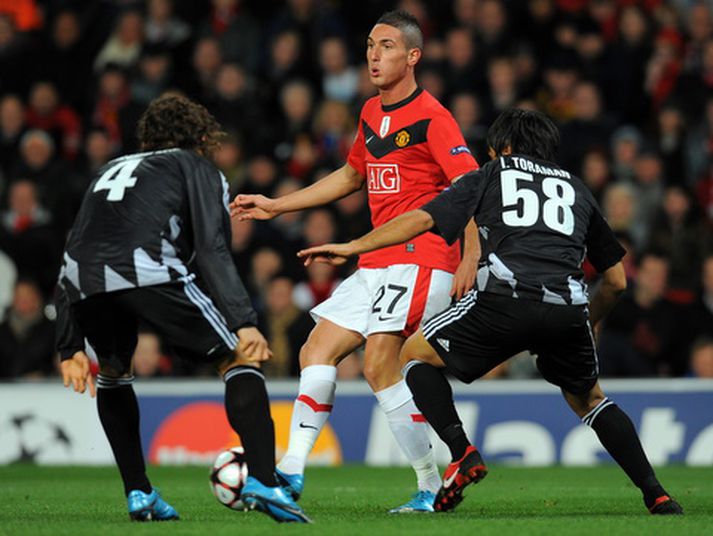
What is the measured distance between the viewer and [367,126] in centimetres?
795

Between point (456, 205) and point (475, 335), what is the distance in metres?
0.63

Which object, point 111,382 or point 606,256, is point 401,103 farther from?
point 111,382

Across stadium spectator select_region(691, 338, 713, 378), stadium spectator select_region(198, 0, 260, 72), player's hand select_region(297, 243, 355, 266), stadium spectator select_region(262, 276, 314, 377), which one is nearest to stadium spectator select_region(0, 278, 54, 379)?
stadium spectator select_region(262, 276, 314, 377)

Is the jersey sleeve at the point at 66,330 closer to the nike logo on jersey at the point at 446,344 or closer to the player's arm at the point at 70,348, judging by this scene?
the player's arm at the point at 70,348

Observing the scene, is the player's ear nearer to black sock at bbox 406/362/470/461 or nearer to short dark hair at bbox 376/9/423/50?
short dark hair at bbox 376/9/423/50

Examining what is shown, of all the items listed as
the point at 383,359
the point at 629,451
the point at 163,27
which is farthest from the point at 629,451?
the point at 163,27

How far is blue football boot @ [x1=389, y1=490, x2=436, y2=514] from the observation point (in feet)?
24.2

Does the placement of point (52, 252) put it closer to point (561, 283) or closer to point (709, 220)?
point (709, 220)

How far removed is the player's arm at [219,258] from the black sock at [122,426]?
28.4 inches

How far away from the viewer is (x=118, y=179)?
6469mm

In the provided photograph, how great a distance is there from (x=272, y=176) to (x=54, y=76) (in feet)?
10.9

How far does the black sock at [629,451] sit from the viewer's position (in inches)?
276

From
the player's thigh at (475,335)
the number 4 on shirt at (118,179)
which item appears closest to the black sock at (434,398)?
the player's thigh at (475,335)

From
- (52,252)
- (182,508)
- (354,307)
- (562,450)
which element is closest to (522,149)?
(354,307)
